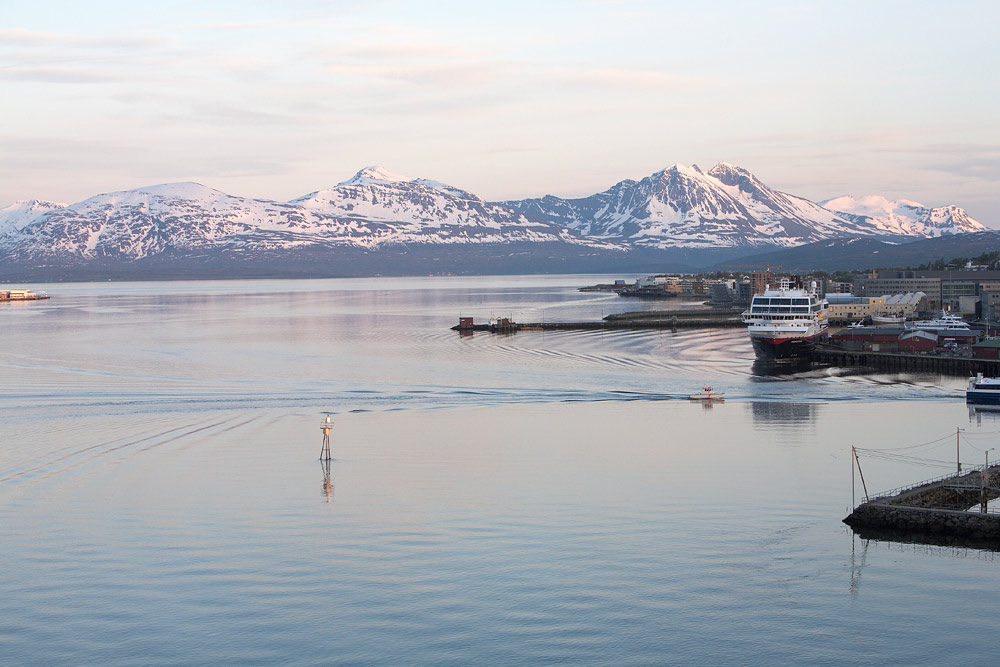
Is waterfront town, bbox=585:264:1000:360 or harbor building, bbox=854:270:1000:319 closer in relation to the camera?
waterfront town, bbox=585:264:1000:360

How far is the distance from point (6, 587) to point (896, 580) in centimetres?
1135

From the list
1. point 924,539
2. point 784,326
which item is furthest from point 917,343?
point 924,539

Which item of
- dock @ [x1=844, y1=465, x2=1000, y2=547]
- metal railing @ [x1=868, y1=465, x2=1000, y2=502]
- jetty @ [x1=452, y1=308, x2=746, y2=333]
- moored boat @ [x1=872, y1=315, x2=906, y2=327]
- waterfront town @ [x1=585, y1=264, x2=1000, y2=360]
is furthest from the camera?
jetty @ [x1=452, y1=308, x2=746, y2=333]

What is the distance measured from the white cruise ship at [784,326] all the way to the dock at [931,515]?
1027 inches

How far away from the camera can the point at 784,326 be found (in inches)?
1693

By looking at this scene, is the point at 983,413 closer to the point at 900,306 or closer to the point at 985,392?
the point at 985,392

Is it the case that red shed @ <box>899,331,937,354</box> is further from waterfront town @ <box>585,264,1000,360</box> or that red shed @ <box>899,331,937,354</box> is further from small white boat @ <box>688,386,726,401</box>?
small white boat @ <box>688,386,726,401</box>

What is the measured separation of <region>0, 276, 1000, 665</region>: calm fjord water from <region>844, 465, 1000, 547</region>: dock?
55 centimetres

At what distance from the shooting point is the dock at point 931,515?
597 inches

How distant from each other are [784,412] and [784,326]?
54.7 ft

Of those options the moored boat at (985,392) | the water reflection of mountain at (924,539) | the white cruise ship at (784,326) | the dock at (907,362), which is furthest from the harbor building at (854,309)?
the water reflection of mountain at (924,539)

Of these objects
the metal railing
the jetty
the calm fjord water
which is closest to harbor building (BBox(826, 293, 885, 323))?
the jetty

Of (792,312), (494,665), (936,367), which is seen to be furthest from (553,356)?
(494,665)

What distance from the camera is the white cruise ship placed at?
4253 cm
